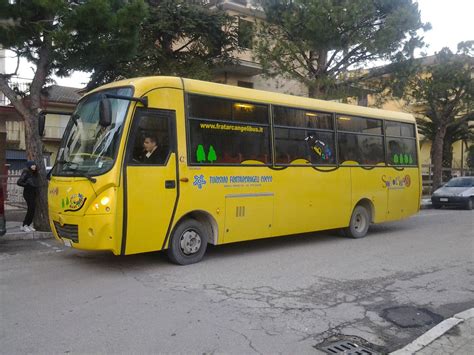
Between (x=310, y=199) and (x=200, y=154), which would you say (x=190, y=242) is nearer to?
(x=200, y=154)

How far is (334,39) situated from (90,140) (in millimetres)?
10565

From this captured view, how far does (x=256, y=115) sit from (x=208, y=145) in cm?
132

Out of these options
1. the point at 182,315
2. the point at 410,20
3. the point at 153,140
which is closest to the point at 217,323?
the point at 182,315

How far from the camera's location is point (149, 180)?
7.35m

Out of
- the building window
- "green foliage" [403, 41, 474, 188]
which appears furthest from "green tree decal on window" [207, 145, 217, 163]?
"green foliage" [403, 41, 474, 188]

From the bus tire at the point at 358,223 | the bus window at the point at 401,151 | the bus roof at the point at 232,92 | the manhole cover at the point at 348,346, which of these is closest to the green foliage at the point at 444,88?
the bus window at the point at 401,151

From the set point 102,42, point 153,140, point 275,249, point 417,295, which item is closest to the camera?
point 417,295

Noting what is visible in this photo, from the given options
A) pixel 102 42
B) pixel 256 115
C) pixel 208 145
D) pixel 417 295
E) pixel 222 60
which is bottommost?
pixel 417 295

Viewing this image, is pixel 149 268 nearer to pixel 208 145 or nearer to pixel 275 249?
pixel 208 145

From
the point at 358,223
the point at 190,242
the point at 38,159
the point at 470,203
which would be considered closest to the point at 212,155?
the point at 190,242

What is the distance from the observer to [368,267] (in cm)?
820

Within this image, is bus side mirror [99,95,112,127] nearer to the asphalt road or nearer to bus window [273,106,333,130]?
the asphalt road

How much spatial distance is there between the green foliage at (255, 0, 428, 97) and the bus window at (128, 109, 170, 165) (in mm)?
9314

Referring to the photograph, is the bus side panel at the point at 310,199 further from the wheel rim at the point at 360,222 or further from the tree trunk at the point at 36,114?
the tree trunk at the point at 36,114
